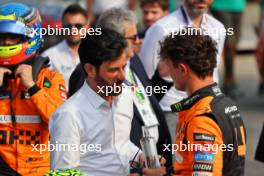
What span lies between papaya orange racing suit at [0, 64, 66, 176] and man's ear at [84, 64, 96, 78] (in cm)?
58

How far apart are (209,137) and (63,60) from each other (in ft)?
12.8

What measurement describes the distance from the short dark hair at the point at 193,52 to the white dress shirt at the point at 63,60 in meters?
3.32

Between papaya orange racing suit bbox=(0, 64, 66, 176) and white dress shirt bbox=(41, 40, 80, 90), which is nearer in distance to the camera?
papaya orange racing suit bbox=(0, 64, 66, 176)

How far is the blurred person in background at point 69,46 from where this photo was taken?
814cm

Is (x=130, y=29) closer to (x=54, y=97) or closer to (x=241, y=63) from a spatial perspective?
(x=54, y=97)

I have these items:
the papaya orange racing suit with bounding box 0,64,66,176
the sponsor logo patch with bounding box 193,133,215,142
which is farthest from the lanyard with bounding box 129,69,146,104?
the sponsor logo patch with bounding box 193,133,215,142

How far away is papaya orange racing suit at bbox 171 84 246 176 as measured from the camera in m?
4.48

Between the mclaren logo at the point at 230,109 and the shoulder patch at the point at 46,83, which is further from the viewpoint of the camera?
the shoulder patch at the point at 46,83

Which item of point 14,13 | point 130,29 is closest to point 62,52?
point 130,29

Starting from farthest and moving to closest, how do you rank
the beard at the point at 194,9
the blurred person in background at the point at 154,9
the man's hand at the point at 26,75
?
the blurred person in background at the point at 154,9 < the beard at the point at 194,9 < the man's hand at the point at 26,75

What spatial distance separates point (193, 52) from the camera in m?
4.73

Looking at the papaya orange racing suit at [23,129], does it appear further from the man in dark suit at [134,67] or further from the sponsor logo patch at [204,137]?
the sponsor logo patch at [204,137]

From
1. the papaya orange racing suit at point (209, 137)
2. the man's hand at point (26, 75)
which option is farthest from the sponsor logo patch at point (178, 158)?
the man's hand at point (26, 75)

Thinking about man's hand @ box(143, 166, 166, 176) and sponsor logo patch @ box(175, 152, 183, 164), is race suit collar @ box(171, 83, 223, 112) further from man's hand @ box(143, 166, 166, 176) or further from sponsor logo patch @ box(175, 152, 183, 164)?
man's hand @ box(143, 166, 166, 176)
